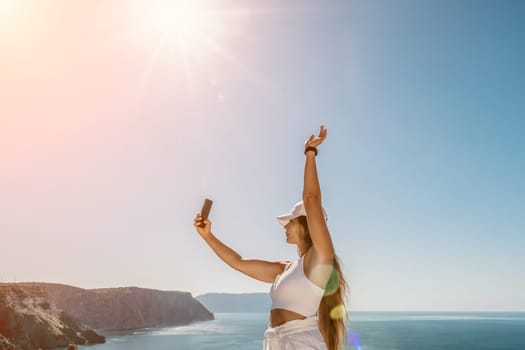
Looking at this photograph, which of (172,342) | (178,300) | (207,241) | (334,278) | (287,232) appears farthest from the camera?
(178,300)

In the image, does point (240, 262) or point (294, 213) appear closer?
point (294, 213)

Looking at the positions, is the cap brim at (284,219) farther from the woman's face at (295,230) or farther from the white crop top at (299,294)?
the white crop top at (299,294)

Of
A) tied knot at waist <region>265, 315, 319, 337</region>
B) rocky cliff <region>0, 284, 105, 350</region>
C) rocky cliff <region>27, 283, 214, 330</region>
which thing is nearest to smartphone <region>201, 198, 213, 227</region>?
tied knot at waist <region>265, 315, 319, 337</region>

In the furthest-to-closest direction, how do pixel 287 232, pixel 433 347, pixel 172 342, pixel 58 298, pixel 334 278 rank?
pixel 58 298
pixel 172 342
pixel 433 347
pixel 287 232
pixel 334 278

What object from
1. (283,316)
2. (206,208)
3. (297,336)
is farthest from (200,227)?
(297,336)

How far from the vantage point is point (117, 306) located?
16012cm

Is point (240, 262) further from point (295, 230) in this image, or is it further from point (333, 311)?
point (333, 311)

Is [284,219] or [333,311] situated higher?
[284,219]

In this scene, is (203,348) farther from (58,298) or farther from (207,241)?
(207,241)

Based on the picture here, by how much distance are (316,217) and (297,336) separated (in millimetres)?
603

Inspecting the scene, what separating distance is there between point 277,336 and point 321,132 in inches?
44.0

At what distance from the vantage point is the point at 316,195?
217 centimetres

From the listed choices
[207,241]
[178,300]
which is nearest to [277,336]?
[207,241]

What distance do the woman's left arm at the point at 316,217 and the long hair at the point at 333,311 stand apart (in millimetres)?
292
